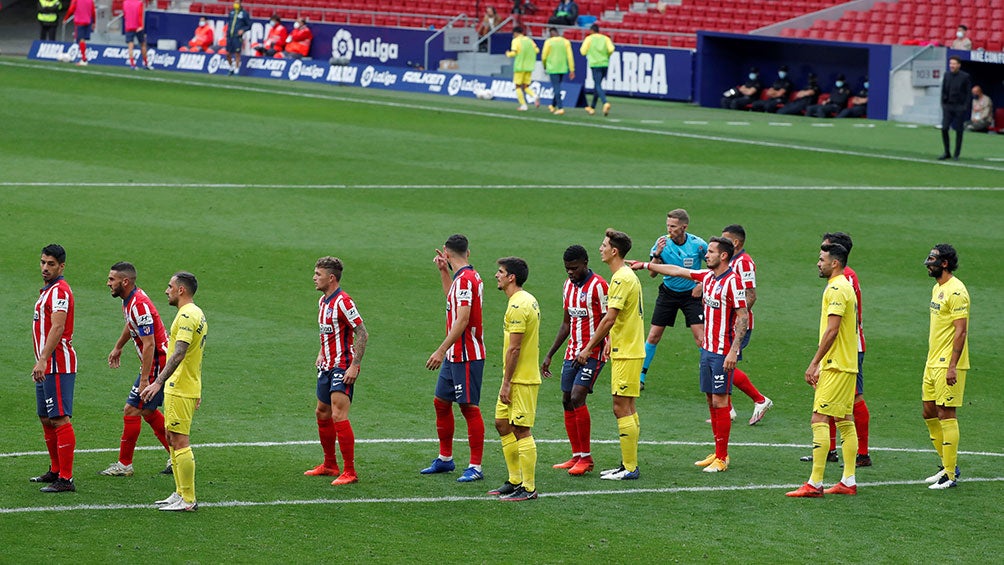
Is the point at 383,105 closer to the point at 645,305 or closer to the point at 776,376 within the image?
the point at 645,305

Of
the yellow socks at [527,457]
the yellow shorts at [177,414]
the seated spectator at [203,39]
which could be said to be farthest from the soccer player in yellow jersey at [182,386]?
the seated spectator at [203,39]

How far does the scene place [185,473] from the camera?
10.3m

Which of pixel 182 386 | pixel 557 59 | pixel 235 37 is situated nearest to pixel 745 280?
pixel 182 386

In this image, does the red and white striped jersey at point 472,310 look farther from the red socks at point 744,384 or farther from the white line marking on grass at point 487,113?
the white line marking on grass at point 487,113

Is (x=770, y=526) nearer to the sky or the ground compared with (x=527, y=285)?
nearer to the ground

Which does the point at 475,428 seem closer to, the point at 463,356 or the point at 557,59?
the point at 463,356

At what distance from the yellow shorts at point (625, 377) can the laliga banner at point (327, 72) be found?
27.4m

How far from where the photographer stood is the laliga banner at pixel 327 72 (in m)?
40.0

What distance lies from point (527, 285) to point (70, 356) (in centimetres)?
860

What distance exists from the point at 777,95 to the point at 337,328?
30531mm

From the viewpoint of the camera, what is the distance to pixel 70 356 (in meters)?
11.1

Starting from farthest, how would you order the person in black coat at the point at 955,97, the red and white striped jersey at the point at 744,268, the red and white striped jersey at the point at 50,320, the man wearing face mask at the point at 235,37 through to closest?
1. the man wearing face mask at the point at 235,37
2. the person in black coat at the point at 955,97
3. the red and white striped jersey at the point at 744,268
4. the red and white striped jersey at the point at 50,320

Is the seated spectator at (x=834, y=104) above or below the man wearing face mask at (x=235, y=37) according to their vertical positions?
below

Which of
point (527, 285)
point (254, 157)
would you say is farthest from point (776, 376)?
point (254, 157)
